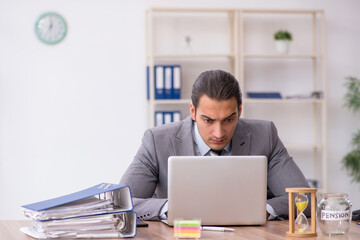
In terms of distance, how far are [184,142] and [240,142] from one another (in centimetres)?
24

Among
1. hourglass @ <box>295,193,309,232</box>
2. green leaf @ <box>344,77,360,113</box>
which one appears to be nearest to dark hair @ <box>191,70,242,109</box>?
hourglass @ <box>295,193,309,232</box>

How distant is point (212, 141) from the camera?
8.16 ft

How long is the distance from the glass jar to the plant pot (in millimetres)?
3304

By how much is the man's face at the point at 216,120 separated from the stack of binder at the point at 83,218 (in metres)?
0.64

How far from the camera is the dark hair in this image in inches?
95.5

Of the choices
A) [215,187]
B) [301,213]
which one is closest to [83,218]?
[215,187]

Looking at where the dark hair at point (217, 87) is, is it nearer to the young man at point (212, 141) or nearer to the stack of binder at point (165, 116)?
the young man at point (212, 141)

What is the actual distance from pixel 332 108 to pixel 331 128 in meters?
0.18

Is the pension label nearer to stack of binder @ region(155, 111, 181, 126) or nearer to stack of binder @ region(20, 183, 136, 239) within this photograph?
stack of binder @ region(20, 183, 136, 239)

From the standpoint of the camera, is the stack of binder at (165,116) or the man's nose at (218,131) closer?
the man's nose at (218,131)

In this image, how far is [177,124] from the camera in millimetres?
2705

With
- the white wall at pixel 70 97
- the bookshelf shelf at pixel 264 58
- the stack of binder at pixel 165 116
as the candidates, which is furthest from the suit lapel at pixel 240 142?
the white wall at pixel 70 97

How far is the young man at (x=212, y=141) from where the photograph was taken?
96.0 inches

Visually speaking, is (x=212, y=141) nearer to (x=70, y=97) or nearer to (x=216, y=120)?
(x=216, y=120)
